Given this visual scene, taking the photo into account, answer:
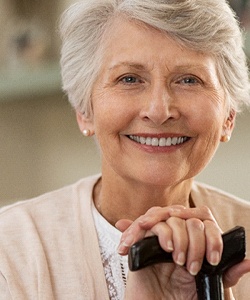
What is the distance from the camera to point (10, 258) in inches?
71.3

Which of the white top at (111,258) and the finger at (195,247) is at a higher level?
the finger at (195,247)

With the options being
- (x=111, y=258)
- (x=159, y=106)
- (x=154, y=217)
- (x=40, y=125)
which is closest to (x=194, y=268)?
(x=154, y=217)

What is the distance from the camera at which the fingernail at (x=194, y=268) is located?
1335 millimetres

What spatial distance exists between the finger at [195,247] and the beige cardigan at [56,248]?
1.53ft

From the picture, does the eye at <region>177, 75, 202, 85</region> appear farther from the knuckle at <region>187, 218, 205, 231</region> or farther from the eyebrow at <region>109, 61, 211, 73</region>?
the knuckle at <region>187, 218, 205, 231</region>

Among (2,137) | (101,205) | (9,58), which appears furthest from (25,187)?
(101,205)

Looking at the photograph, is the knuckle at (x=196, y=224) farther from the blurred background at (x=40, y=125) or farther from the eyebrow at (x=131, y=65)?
the blurred background at (x=40, y=125)

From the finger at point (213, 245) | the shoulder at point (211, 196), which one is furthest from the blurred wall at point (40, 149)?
the finger at point (213, 245)

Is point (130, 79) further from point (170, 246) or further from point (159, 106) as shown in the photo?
point (170, 246)

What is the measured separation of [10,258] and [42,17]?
1.74 meters

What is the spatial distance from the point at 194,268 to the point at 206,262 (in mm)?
23

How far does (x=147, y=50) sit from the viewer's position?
5.67 ft

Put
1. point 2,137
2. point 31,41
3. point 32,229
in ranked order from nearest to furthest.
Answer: point 32,229 → point 31,41 → point 2,137

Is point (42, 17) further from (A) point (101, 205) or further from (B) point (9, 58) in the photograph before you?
(A) point (101, 205)
